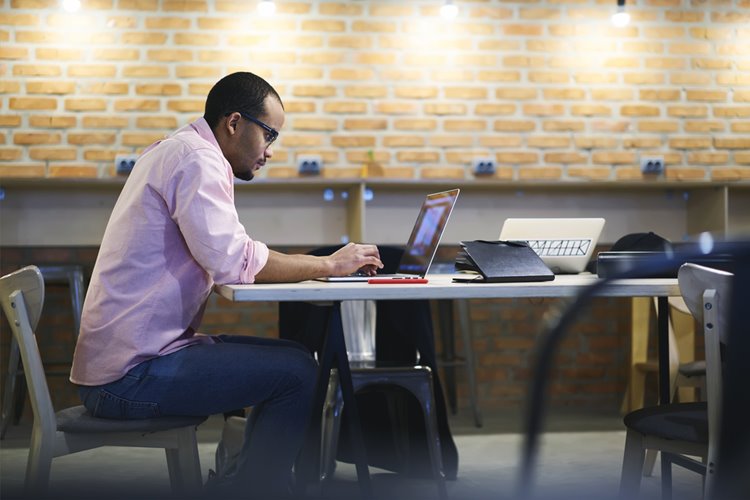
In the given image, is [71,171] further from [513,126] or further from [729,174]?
[729,174]

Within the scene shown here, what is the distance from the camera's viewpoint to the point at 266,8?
4.42 meters

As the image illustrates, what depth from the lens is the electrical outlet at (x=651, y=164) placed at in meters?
4.61

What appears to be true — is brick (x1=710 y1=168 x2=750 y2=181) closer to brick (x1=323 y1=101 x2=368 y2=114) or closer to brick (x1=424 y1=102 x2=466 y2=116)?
brick (x1=424 y1=102 x2=466 y2=116)

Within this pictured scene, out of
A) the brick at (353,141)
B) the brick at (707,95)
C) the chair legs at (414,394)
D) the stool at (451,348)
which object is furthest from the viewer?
the brick at (707,95)


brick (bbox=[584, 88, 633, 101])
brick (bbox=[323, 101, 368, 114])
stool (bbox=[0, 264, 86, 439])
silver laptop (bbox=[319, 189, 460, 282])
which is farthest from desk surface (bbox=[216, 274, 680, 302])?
brick (bbox=[584, 88, 633, 101])

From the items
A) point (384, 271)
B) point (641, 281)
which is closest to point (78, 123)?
point (384, 271)

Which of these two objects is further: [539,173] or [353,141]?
[539,173]

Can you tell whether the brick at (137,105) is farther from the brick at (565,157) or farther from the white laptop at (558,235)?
the white laptop at (558,235)

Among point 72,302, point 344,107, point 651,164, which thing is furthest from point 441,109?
point 72,302

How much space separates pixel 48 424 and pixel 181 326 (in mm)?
338

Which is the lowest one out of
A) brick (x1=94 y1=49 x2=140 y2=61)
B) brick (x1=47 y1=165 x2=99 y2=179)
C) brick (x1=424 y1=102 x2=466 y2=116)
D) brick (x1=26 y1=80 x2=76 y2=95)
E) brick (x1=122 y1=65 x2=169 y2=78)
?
brick (x1=47 y1=165 x2=99 y2=179)

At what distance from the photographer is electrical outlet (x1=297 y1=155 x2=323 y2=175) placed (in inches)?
174

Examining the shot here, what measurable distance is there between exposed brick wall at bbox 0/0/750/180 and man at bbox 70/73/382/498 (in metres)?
2.43

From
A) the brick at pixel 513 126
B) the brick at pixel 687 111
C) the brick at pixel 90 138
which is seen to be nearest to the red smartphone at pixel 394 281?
the brick at pixel 513 126
